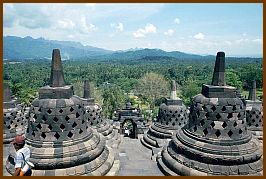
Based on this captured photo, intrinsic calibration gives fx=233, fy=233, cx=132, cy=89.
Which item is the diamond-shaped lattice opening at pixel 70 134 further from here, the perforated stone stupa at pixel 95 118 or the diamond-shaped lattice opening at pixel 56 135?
the perforated stone stupa at pixel 95 118

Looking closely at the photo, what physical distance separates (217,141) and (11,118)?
32.4 feet

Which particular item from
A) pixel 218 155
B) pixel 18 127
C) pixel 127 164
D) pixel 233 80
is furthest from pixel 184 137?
pixel 233 80

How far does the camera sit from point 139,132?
1884cm

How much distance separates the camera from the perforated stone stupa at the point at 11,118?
11519 millimetres

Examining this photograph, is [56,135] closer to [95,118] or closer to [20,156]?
[20,156]

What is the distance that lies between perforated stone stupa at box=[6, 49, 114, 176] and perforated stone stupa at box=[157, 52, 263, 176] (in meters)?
2.83

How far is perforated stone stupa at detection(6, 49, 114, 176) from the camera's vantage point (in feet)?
24.1

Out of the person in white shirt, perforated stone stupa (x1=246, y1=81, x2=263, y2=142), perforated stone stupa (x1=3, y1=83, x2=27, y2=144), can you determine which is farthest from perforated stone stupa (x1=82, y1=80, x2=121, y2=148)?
the person in white shirt

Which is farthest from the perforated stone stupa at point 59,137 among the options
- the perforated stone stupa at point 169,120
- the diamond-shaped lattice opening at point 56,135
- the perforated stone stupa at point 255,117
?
the perforated stone stupa at point 255,117

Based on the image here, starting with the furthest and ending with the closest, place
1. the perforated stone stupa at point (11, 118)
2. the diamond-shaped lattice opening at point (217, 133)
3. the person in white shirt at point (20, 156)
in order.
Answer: the perforated stone stupa at point (11, 118) → the diamond-shaped lattice opening at point (217, 133) → the person in white shirt at point (20, 156)

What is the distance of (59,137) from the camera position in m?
7.73

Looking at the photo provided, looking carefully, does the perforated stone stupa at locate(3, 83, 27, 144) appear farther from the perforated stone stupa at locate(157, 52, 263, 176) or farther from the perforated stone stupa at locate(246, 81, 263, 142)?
the perforated stone stupa at locate(246, 81, 263, 142)

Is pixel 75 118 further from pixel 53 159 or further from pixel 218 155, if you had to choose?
pixel 218 155

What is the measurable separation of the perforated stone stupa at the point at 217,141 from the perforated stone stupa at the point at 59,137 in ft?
9.30
